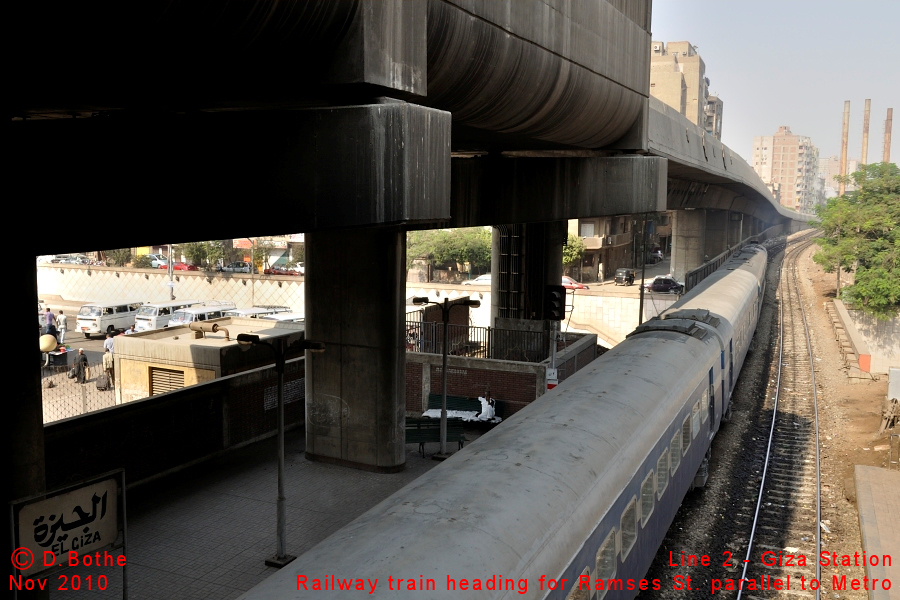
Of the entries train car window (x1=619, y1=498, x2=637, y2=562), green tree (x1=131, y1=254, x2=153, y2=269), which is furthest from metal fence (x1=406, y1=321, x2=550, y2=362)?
green tree (x1=131, y1=254, x2=153, y2=269)

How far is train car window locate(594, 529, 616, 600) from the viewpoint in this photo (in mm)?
6953

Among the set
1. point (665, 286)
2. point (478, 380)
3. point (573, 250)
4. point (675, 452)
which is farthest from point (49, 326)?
point (665, 286)

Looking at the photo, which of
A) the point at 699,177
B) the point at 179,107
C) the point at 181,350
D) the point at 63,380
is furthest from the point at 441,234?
the point at 179,107

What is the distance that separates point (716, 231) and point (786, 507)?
136 ft

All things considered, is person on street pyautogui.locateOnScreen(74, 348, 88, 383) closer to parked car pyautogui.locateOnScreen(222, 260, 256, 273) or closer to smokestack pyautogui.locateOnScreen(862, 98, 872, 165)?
parked car pyautogui.locateOnScreen(222, 260, 256, 273)

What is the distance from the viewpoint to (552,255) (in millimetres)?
23562

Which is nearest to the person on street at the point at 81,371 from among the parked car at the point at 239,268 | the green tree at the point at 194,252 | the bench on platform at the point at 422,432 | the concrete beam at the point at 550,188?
the bench on platform at the point at 422,432

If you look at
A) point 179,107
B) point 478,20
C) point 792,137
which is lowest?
point 179,107

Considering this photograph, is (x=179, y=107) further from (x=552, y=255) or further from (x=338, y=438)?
(x=552, y=255)

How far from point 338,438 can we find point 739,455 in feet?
27.3

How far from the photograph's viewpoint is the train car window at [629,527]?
7754 mm

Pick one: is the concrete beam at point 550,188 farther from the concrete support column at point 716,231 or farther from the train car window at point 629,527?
the concrete support column at point 716,231

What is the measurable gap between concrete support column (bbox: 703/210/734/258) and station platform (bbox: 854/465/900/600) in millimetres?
38280

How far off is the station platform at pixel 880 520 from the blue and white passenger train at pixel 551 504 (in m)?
2.78
